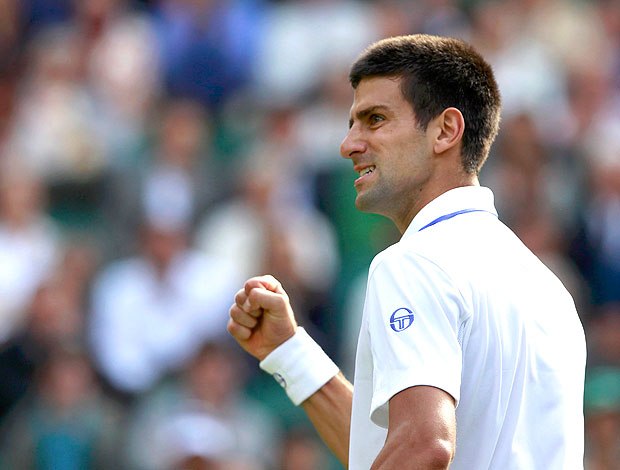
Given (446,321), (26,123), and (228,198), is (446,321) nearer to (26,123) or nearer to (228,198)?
(228,198)

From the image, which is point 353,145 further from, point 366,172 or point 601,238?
point 601,238

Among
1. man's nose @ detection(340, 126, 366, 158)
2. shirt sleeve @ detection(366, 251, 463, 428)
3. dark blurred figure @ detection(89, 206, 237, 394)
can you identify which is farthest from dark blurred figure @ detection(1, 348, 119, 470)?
shirt sleeve @ detection(366, 251, 463, 428)

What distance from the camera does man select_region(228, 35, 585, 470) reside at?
2.46 metres

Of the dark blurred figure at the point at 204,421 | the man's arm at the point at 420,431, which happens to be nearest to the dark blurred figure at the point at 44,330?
the dark blurred figure at the point at 204,421

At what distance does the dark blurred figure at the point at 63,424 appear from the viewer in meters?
6.99

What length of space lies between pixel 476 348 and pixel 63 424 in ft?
16.1

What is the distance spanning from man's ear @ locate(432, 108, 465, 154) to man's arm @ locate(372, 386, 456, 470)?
0.78m

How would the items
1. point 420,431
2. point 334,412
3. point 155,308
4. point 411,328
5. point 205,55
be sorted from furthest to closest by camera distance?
1. point 205,55
2. point 155,308
3. point 334,412
4. point 411,328
5. point 420,431

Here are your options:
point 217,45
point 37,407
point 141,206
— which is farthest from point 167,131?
point 37,407

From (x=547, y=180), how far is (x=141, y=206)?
303 cm

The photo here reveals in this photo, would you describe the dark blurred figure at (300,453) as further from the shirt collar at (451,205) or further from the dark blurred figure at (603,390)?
the shirt collar at (451,205)

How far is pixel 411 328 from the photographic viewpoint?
2.49 m

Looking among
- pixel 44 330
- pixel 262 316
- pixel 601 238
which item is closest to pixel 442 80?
pixel 262 316

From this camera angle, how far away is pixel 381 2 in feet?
34.6
